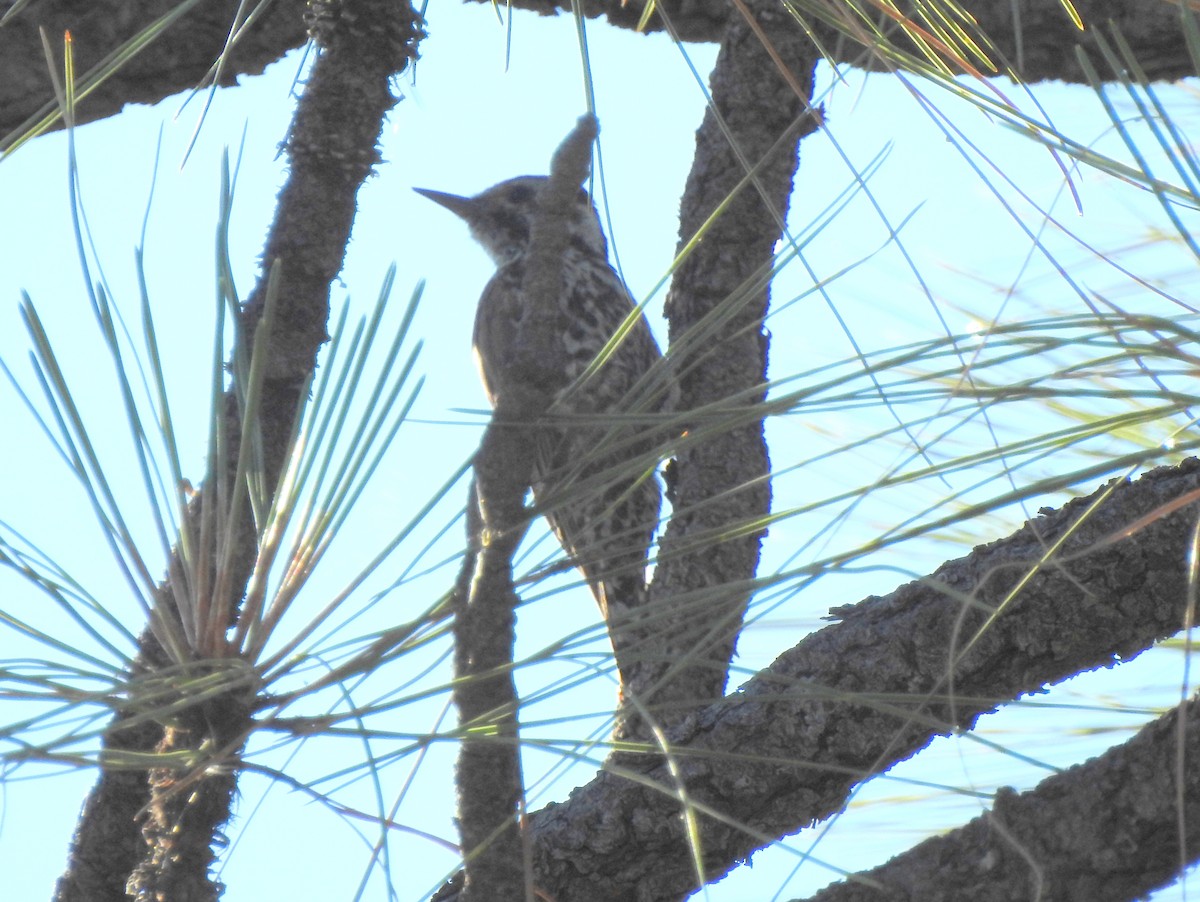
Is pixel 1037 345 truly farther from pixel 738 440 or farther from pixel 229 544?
pixel 738 440

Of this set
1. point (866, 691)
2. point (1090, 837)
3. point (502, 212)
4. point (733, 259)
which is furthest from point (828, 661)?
point (502, 212)

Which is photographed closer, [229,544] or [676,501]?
[229,544]

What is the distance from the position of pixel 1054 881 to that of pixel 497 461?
68 cm

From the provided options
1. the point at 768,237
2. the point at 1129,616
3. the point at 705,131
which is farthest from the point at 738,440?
the point at 1129,616

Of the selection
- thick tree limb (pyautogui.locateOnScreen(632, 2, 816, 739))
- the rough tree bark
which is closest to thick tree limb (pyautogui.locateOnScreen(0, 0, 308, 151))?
thick tree limb (pyautogui.locateOnScreen(632, 2, 816, 739))

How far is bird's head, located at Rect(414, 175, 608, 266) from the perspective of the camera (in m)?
4.45

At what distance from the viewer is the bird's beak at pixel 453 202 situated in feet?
14.9

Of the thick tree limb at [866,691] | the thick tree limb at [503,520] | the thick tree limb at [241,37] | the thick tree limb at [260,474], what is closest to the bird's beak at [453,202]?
the thick tree limb at [241,37]

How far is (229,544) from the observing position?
1229 mm

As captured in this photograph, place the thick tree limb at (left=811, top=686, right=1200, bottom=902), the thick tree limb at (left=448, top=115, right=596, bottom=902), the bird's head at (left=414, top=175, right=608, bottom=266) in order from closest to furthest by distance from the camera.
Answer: the thick tree limb at (left=448, top=115, right=596, bottom=902)
the thick tree limb at (left=811, top=686, right=1200, bottom=902)
the bird's head at (left=414, top=175, right=608, bottom=266)

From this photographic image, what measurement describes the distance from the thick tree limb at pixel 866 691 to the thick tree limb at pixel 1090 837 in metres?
0.22

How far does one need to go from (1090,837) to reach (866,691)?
0.33 metres

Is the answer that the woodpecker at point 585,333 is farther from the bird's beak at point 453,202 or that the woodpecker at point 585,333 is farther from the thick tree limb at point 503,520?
the thick tree limb at point 503,520

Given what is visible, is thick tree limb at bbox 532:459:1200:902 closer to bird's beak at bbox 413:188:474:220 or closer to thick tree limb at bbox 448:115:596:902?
thick tree limb at bbox 448:115:596:902
